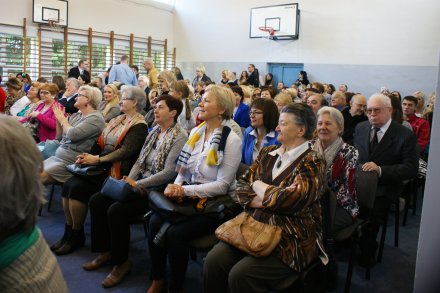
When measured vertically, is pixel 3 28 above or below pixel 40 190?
above

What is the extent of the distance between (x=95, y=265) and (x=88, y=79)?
7.82 m

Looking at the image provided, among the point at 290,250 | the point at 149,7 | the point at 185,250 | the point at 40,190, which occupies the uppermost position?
the point at 149,7

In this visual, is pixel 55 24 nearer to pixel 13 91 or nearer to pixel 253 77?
pixel 13 91

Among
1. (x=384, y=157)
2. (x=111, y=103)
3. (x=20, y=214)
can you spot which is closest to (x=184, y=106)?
(x=111, y=103)

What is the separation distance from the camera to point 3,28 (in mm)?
9898

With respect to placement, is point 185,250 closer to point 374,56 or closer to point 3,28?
point 374,56

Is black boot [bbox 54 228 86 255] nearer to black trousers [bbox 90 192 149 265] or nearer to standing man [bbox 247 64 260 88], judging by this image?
black trousers [bbox 90 192 149 265]

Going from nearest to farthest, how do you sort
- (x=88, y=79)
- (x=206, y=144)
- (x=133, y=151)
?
1. (x=206, y=144)
2. (x=133, y=151)
3. (x=88, y=79)

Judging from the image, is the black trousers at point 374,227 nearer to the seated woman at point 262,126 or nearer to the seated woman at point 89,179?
the seated woman at point 262,126

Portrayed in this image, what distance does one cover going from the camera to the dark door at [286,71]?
1170 cm

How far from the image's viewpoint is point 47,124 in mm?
4309

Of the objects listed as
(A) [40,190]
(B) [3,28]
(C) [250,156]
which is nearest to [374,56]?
(C) [250,156]

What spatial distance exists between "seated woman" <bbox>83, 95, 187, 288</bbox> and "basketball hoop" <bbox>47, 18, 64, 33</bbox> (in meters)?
9.24

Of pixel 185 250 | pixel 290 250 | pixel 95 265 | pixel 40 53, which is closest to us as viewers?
pixel 290 250
